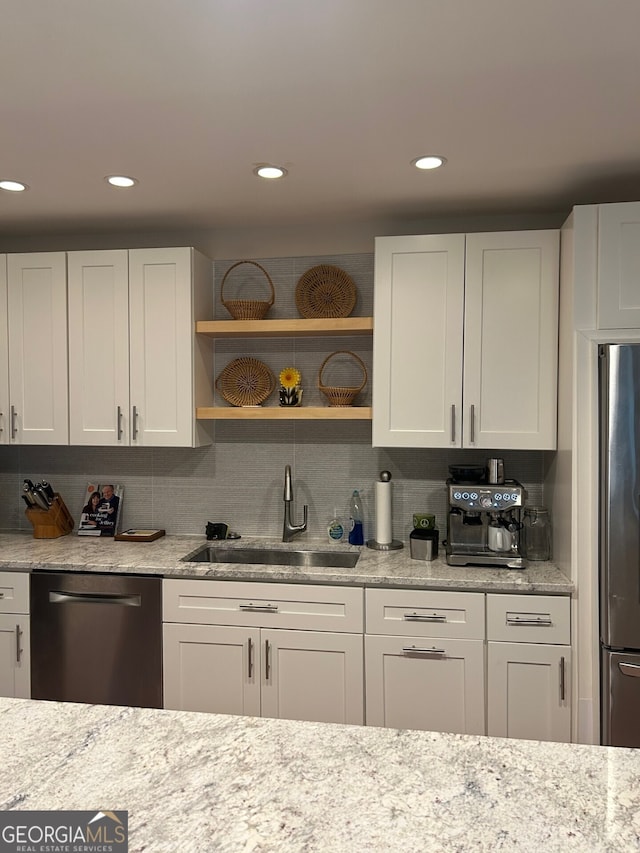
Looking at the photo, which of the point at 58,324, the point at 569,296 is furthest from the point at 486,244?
the point at 58,324

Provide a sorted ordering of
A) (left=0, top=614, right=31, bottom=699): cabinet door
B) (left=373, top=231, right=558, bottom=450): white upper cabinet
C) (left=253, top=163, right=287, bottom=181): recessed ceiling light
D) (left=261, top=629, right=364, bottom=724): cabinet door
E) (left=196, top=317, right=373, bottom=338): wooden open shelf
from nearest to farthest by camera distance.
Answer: (left=253, top=163, right=287, bottom=181): recessed ceiling light → (left=261, top=629, right=364, bottom=724): cabinet door → (left=373, top=231, right=558, bottom=450): white upper cabinet → (left=0, top=614, right=31, bottom=699): cabinet door → (left=196, top=317, right=373, bottom=338): wooden open shelf

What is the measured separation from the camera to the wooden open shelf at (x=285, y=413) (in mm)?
3080

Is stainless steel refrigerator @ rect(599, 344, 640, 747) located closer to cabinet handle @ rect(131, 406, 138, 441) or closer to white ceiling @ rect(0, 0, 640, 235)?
white ceiling @ rect(0, 0, 640, 235)

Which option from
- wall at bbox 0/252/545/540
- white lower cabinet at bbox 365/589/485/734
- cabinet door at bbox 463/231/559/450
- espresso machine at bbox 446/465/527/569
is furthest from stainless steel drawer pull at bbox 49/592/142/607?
cabinet door at bbox 463/231/559/450

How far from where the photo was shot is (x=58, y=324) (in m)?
3.23

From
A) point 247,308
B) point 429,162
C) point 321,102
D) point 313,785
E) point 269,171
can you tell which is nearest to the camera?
point 313,785

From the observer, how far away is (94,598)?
290 centimetres

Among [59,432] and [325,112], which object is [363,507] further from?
[325,112]

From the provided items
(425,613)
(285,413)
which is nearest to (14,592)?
(285,413)

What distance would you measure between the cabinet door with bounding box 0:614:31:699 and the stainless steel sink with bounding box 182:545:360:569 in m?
0.81

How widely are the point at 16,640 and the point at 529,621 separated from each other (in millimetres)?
2249

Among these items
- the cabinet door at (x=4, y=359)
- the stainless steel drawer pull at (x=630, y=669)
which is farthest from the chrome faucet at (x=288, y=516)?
the stainless steel drawer pull at (x=630, y=669)

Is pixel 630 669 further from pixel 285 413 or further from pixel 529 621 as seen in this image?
pixel 285 413

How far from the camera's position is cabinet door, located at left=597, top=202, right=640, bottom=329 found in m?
2.51
